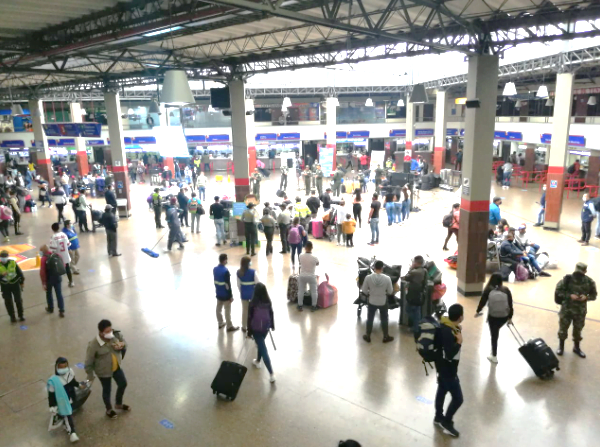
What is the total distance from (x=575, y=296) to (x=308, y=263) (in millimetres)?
4180

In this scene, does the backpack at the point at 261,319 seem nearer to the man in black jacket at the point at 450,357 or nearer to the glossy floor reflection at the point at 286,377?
the glossy floor reflection at the point at 286,377

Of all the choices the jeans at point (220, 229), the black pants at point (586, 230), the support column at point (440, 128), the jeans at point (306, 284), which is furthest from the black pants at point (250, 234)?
the support column at point (440, 128)

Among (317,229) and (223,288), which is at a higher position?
(223,288)

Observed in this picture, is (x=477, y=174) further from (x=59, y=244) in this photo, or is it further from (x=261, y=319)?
(x=59, y=244)

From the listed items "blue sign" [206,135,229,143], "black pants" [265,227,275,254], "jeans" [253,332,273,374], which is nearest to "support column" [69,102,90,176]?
"blue sign" [206,135,229,143]

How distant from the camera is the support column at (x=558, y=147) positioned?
14398 mm

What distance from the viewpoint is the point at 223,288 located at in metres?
7.41

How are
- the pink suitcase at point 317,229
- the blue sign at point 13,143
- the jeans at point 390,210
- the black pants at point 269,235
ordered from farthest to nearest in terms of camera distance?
1. the blue sign at point 13,143
2. the jeans at point 390,210
3. the pink suitcase at point 317,229
4. the black pants at point 269,235

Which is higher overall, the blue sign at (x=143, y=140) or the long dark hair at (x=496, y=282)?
the blue sign at (x=143, y=140)

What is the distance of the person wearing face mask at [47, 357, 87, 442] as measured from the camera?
5.11 metres

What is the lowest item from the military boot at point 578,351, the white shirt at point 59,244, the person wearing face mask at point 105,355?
the military boot at point 578,351

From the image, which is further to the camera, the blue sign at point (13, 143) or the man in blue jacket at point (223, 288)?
the blue sign at point (13, 143)

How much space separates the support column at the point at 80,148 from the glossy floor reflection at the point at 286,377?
68.2 ft

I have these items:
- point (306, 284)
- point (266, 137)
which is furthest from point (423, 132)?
point (306, 284)
